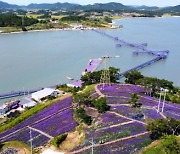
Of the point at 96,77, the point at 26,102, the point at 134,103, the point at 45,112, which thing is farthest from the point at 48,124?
the point at 96,77

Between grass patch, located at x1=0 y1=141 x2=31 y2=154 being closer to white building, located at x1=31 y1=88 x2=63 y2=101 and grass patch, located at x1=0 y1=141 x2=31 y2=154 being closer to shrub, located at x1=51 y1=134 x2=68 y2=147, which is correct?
shrub, located at x1=51 y1=134 x2=68 y2=147

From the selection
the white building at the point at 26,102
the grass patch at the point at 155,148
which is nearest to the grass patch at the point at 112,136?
the grass patch at the point at 155,148

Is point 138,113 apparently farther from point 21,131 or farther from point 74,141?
point 21,131

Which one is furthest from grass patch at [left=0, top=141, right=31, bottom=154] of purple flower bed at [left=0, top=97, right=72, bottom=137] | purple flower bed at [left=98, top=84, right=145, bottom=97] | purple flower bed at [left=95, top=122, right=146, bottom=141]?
purple flower bed at [left=98, top=84, right=145, bottom=97]

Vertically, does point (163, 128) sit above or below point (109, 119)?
above

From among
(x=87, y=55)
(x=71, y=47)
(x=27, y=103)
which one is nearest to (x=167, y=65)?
(x=87, y=55)

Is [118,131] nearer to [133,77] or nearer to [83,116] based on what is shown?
[83,116]
